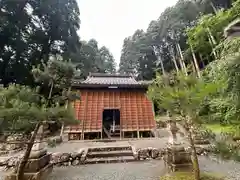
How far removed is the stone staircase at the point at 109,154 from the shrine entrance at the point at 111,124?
9.75 feet

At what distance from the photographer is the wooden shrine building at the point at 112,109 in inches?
357

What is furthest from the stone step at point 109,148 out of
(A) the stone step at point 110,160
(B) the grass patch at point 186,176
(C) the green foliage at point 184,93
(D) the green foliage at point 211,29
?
(D) the green foliage at point 211,29

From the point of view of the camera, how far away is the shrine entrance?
33.8 feet

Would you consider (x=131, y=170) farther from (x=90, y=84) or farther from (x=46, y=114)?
(x=90, y=84)

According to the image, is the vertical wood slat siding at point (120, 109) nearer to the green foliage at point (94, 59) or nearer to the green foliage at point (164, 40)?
the green foliage at point (164, 40)

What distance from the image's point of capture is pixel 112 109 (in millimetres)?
9781

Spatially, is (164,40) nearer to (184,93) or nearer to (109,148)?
(109,148)

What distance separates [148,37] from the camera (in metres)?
26.1

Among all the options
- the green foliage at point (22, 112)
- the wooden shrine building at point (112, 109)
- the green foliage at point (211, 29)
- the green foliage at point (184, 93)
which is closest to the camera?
the green foliage at point (184, 93)

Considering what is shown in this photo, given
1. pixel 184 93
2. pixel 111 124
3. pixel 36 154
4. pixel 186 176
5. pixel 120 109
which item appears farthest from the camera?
pixel 111 124

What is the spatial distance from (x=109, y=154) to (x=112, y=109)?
356 cm

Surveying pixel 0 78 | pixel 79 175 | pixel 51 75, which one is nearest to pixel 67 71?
pixel 51 75

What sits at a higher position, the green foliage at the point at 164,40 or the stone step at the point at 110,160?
the green foliage at the point at 164,40

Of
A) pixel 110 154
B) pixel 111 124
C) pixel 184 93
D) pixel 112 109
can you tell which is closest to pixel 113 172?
pixel 110 154
